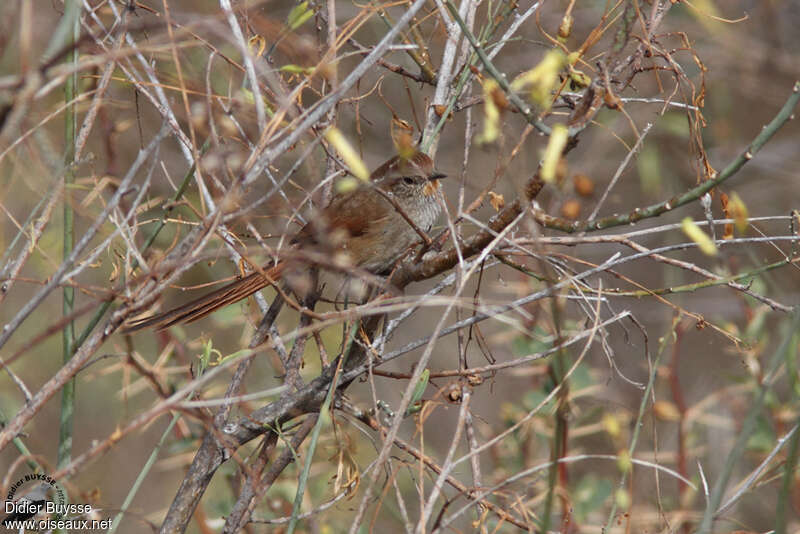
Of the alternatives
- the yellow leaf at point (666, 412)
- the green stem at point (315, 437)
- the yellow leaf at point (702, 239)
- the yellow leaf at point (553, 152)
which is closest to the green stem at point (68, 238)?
the green stem at point (315, 437)

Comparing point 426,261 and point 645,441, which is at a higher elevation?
point 426,261

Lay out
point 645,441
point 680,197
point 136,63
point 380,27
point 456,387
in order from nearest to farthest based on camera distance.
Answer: point 680,197
point 456,387
point 136,63
point 645,441
point 380,27

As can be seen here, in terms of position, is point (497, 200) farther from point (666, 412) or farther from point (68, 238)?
point (666, 412)

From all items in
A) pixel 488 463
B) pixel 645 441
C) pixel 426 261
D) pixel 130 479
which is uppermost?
pixel 426 261

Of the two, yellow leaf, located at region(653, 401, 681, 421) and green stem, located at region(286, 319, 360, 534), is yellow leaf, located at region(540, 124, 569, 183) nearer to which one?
green stem, located at region(286, 319, 360, 534)

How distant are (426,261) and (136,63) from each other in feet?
5.31

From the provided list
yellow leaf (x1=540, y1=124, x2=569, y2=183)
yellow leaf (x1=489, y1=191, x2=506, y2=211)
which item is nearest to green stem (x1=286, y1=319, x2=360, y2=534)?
yellow leaf (x1=489, y1=191, x2=506, y2=211)

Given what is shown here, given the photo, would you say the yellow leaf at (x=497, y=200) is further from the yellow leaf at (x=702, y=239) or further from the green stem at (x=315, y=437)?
the yellow leaf at (x=702, y=239)

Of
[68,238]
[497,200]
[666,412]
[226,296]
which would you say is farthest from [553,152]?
[666,412]

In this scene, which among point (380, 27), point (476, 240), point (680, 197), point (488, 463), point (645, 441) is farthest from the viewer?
point (488, 463)

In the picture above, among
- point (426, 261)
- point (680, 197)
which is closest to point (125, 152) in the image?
point (426, 261)

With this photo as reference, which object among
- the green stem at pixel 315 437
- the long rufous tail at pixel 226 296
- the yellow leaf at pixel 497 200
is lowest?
the green stem at pixel 315 437

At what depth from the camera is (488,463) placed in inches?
277

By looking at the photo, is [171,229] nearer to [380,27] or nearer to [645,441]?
[380,27]
